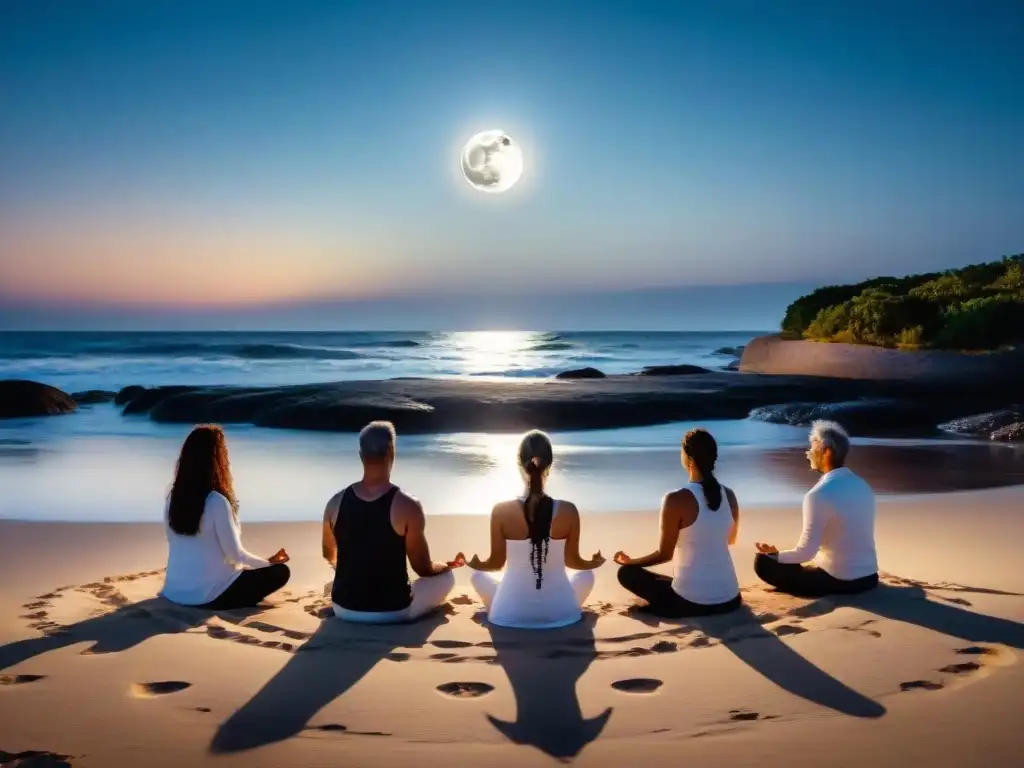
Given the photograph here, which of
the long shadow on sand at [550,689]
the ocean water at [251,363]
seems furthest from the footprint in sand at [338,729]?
the ocean water at [251,363]

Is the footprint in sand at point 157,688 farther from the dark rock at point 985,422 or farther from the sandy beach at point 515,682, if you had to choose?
the dark rock at point 985,422

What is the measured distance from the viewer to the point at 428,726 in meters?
3.45

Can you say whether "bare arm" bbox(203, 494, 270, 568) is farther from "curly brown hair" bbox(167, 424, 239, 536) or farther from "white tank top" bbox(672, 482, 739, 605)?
"white tank top" bbox(672, 482, 739, 605)

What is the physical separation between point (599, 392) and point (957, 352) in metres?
7.63

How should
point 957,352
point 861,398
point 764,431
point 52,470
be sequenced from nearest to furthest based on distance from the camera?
point 52,470, point 764,431, point 861,398, point 957,352

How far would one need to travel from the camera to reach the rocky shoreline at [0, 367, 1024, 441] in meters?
16.0

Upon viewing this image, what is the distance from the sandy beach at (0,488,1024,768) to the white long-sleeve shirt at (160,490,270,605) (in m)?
0.15

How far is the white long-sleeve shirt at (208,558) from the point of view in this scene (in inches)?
192

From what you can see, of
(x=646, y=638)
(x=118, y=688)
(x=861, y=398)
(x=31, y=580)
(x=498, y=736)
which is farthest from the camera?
(x=861, y=398)

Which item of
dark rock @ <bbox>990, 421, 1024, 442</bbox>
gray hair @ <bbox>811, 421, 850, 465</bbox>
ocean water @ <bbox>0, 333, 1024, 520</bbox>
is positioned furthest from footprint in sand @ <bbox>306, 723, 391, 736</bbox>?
dark rock @ <bbox>990, 421, 1024, 442</bbox>

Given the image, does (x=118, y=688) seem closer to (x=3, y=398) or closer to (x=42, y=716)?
(x=42, y=716)

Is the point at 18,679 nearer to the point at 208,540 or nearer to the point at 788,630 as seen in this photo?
the point at 208,540

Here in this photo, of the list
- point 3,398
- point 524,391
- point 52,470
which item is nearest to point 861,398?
point 524,391

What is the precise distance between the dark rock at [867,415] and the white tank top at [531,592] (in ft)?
38.0
